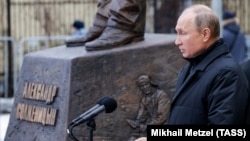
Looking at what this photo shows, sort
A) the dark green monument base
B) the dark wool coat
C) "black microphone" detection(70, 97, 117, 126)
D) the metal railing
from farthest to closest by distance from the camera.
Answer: the metal railing → the dark green monument base → "black microphone" detection(70, 97, 117, 126) → the dark wool coat

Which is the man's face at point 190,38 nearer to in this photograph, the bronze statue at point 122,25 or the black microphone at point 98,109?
the black microphone at point 98,109

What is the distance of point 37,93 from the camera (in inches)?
316

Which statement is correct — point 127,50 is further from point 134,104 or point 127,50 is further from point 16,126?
point 16,126

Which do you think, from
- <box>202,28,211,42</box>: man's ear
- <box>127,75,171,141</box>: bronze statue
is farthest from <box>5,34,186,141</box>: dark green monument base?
<box>202,28,211,42</box>: man's ear

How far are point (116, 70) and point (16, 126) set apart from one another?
1188 millimetres

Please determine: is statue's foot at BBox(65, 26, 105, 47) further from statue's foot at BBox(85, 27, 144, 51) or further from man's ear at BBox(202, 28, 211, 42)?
man's ear at BBox(202, 28, 211, 42)

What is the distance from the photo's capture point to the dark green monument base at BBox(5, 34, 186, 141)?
7.62m

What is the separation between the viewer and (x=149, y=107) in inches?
311

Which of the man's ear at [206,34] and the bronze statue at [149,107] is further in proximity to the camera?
the bronze statue at [149,107]

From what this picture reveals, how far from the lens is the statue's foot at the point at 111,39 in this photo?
7840mm

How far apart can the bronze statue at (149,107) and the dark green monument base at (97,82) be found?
48 mm

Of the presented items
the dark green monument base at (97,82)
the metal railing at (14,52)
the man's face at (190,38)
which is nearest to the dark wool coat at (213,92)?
the man's face at (190,38)

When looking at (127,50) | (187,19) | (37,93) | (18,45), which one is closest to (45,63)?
(37,93)

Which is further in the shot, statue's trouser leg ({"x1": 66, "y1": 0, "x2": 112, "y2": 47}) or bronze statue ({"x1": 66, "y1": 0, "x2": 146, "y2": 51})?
statue's trouser leg ({"x1": 66, "y1": 0, "x2": 112, "y2": 47})
